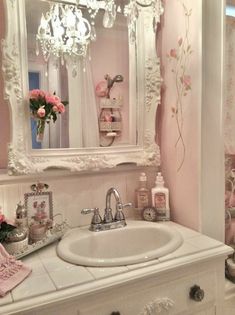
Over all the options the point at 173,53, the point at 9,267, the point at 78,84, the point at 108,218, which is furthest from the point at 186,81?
the point at 9,267

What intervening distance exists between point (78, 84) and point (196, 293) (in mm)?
926

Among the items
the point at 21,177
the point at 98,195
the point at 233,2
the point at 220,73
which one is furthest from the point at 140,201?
the point at 233,2

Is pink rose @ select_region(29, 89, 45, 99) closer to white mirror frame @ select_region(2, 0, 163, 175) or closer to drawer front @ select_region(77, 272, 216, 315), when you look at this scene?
white mirror frame @ select_region(2, 0, 163, 175)

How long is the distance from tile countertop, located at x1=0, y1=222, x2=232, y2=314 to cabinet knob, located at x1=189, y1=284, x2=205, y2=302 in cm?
11

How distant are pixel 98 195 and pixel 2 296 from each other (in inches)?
24.8

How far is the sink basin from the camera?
107 centimetres

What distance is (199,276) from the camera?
1.00 metres

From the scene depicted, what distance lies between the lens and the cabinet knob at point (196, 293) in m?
0.97

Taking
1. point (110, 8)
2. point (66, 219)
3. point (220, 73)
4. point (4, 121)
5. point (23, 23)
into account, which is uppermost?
point (110, 8)

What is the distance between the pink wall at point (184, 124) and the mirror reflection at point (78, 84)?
0.60ft

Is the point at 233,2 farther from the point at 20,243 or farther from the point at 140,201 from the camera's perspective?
the point at 20,243

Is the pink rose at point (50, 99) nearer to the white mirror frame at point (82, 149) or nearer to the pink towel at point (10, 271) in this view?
the white mirror frame at point (82, 149)

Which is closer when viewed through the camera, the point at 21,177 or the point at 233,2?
the point at 21,177

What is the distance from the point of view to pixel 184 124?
1.26 meters
